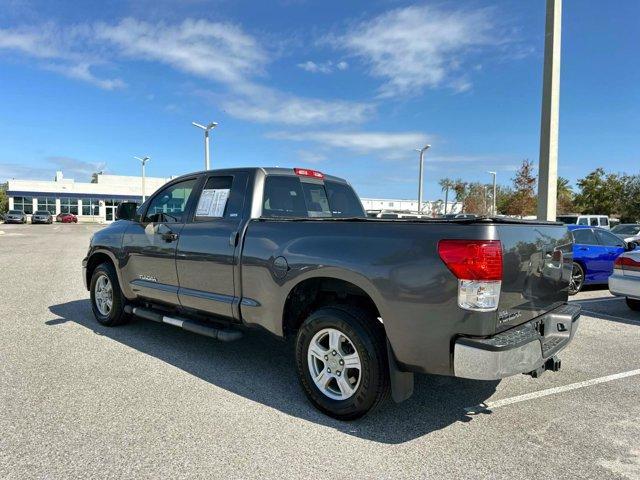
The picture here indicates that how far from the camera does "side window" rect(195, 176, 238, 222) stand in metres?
4.60

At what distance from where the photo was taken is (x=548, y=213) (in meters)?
11.5

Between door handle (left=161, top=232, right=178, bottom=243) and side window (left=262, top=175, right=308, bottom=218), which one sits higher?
side window (left=262, top=175, right=308, bottom=218)

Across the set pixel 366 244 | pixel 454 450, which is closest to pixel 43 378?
pixel 366 244

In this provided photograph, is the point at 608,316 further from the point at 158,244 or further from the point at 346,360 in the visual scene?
the point at 158,244

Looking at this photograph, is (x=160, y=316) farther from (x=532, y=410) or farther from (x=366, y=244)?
(x=532, y=410)

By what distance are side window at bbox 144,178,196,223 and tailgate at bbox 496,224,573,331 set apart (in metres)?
3.41

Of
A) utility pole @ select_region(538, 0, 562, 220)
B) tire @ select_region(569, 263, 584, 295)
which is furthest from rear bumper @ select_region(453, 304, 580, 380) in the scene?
utility pole @ select_region(538, 0, 562, 220)

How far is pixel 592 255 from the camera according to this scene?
32.0 feet

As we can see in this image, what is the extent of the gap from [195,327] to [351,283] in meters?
1.93

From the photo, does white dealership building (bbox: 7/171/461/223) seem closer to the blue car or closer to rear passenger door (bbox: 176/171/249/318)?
the blue car

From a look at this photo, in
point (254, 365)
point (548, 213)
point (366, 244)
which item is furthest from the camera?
point (548, 213)

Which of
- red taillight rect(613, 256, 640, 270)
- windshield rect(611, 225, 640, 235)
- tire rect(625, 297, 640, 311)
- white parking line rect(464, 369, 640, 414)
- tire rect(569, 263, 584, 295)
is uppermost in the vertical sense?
windshield rect(611, 225, 640, 235)

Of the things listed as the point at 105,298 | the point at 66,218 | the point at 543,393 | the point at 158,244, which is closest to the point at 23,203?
the point at 66,218

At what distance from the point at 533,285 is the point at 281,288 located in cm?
193
